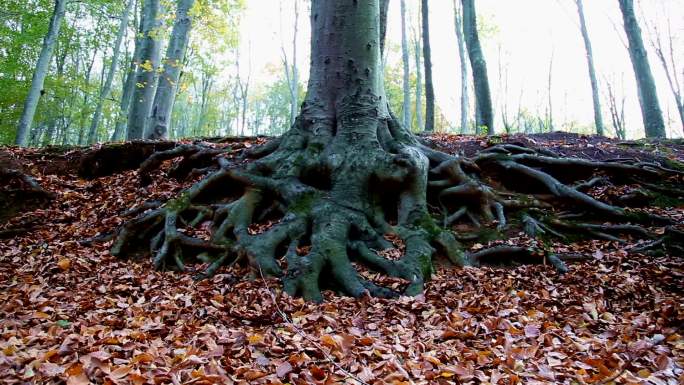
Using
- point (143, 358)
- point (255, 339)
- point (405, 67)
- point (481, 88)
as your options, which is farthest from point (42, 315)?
point (405, 67)

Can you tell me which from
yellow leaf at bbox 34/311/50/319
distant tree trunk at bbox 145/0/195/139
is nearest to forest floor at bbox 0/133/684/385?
yellow leaf at bbox 34/311/50/319

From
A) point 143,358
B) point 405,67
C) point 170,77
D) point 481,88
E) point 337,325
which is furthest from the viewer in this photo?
point 405,67

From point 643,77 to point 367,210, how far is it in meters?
10.1

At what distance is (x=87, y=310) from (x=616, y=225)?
19.6 ft

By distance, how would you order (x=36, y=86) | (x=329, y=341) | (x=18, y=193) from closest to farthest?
(x=329, y=341)
(x=18, y=193)
(x=36, y=86)

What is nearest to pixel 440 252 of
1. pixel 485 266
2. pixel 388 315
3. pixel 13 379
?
pixel 485 266

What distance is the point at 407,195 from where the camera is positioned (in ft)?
17.7

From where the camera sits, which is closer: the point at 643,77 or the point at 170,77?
the point at 170,77

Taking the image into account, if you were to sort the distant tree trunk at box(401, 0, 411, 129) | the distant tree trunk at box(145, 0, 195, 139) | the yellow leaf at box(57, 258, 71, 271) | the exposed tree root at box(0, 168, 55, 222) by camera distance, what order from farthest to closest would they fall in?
the distant tree trunk at box(401, 0, 411, 129), the distant tree trunk at box(145, 0, 195, 139), the exposed tree root at box(0, 168, 55, 222), the yellow leaf at box(57, 258, 71, 271)

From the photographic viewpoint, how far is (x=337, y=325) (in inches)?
131

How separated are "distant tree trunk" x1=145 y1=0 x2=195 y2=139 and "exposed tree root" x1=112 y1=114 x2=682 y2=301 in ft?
16.9

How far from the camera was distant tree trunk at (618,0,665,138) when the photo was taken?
423 inches

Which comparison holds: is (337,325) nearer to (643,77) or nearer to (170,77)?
(170,77)

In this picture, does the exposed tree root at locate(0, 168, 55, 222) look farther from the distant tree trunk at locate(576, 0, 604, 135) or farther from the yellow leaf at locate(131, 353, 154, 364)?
the distant tree trunk at locate(576, 0, 604, 135)
